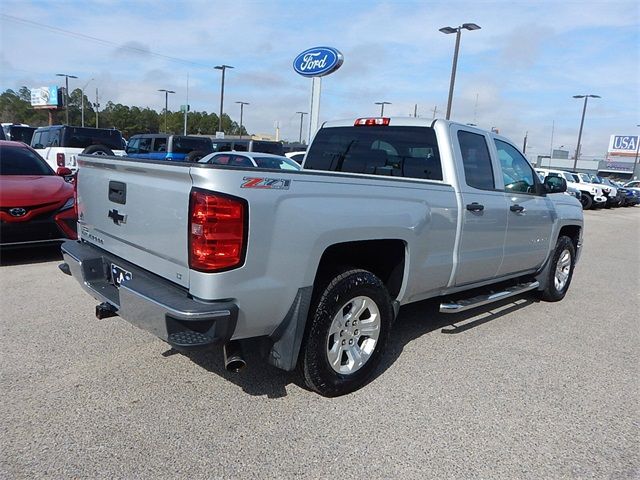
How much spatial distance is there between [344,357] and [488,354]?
1529 millimetres

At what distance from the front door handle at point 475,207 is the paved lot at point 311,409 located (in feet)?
3.99

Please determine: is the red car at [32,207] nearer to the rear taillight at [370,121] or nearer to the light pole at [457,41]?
the rear taillight at [370,121]

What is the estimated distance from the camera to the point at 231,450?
271cm

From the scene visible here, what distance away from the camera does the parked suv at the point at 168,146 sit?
651 inches

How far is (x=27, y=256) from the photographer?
696 centimetres

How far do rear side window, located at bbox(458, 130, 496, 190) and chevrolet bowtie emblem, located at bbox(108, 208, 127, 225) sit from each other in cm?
276

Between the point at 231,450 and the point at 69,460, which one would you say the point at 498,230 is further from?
the point at 69,460

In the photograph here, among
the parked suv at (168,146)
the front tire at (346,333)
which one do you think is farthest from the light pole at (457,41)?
the front tire at (346,333)

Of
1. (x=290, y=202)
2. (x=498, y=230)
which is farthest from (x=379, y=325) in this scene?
(x=498, y=230)

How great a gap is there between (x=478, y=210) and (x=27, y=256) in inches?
239

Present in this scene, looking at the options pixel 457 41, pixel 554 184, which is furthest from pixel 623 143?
pixel 554 184

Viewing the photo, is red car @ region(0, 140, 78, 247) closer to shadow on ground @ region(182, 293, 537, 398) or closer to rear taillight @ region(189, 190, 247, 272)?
shadow on ground @ region(182, 293, 537, 398)

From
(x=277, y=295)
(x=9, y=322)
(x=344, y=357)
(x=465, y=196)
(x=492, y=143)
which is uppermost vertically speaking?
(x=492, y=143)

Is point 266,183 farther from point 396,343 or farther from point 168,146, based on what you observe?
point 168,146
